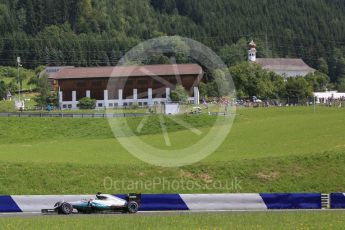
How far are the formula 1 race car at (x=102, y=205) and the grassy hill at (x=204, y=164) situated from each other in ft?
23.3

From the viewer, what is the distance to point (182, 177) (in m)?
46.1

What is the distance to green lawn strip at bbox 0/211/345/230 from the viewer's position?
29.8 m

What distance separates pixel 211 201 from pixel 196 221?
618 cm

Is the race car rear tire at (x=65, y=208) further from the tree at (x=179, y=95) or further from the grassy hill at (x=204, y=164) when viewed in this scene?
the tree at (x=179, y=95)

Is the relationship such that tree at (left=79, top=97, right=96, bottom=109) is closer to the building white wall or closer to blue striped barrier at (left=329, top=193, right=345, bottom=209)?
the building white wall

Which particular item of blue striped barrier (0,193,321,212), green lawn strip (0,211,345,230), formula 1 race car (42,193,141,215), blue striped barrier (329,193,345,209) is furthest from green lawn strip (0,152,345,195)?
green lawn strip (0,211,345,230)

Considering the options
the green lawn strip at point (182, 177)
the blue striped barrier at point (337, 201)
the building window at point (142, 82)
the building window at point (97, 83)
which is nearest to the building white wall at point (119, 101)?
the building window at point (142, 82)

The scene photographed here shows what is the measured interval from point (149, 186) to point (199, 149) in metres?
16.8

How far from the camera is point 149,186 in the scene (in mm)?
44750

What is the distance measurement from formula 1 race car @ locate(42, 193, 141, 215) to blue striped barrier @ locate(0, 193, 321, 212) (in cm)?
96

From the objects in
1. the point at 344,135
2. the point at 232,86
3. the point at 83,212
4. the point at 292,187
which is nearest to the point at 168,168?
the point at 292,187

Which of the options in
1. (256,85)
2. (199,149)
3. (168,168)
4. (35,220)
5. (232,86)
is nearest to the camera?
(35,220)

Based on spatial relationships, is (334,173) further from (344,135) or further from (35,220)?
(35,220)

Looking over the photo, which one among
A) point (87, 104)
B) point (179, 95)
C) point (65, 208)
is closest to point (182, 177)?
point (65, 208)
